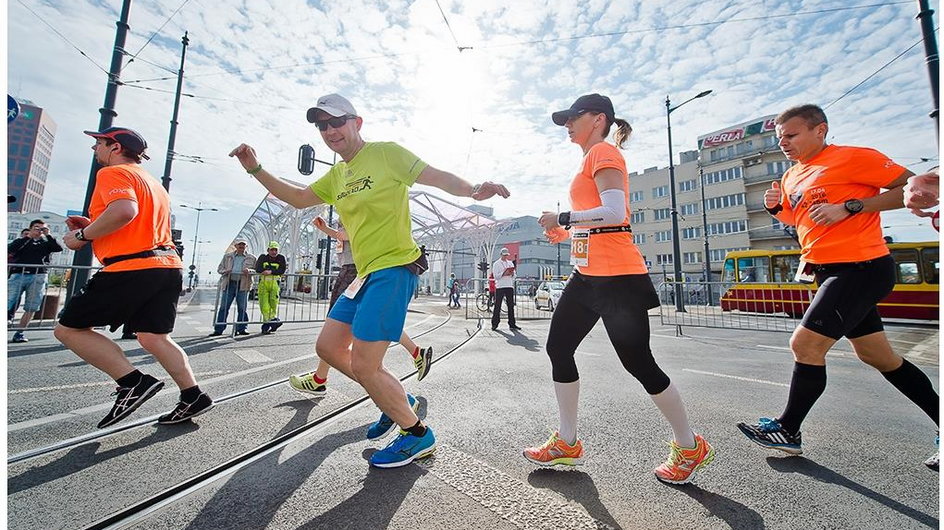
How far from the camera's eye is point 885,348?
218cm

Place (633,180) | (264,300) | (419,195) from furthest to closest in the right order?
(633,180) → (419,195) → (264,300)

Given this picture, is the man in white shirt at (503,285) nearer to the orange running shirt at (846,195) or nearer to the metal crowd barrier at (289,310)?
the metal crowd barrier at (289,310)

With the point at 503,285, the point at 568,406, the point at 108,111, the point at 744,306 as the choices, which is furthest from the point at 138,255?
the point at 744,306

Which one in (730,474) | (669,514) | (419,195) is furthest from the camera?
(419,195)

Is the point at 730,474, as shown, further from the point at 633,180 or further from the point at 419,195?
the point at 633,180

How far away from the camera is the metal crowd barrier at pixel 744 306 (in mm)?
9677

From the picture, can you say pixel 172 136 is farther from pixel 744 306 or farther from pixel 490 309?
pixel 744 306

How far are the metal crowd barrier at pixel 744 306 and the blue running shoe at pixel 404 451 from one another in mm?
8482

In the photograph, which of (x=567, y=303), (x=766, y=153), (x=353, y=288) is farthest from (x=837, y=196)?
(x=766, y=153)

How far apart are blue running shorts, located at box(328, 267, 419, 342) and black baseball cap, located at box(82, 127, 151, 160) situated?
7.18 ft

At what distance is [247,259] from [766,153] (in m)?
51.9

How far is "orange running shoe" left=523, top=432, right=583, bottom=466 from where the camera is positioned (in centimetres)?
201

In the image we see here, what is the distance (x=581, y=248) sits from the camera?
7.19 ft

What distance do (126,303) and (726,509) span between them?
3.52m
